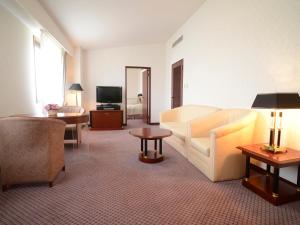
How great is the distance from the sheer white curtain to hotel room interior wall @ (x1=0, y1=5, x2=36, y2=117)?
24cm

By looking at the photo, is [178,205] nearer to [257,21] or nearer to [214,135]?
[214,135]

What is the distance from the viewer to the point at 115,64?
22.2 feet

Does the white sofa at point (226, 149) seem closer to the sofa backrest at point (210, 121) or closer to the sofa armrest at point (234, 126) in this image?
the sofa armrest at point (234, 126)

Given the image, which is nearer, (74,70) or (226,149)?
(226,149)

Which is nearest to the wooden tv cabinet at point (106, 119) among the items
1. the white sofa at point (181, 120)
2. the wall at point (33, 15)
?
the white sofa at point (181, 120)

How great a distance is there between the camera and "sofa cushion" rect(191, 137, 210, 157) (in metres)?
2.60

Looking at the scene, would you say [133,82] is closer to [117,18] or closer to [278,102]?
[117,18]

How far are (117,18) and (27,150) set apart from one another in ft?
11.1

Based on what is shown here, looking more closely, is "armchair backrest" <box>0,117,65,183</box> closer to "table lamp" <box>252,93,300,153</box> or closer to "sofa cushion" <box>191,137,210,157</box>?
"sofa cushion" <box>191,137,210,157</box>

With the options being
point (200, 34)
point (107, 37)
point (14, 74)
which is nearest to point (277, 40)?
point (200, 34)

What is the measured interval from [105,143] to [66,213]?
266 centimetres

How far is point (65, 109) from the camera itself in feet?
14.7

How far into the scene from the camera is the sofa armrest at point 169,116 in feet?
15.8

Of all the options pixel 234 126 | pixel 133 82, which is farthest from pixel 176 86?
pixel 133 82
